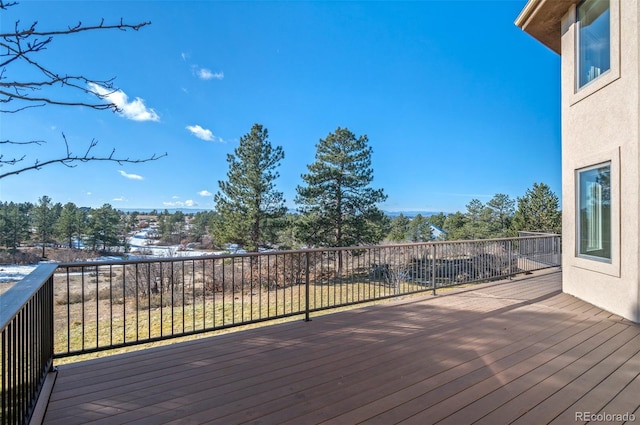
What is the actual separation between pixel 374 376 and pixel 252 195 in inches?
581

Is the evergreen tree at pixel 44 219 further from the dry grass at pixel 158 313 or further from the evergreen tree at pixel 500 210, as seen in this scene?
the evergreen tree at pixel 500 210

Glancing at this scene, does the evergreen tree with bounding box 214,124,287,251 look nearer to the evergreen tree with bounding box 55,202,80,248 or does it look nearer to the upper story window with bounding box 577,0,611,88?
the evergreen tree with bounding box 55,202,80,248

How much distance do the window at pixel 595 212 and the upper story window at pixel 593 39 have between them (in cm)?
138

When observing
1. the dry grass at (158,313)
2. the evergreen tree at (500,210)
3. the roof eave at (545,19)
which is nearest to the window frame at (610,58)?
the roof eave at (545,19)

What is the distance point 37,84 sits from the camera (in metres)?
1.82

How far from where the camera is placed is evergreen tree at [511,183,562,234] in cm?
1959

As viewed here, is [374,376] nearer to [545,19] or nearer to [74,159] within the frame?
[74,159]

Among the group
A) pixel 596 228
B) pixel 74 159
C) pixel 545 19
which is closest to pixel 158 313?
pixel 74 159

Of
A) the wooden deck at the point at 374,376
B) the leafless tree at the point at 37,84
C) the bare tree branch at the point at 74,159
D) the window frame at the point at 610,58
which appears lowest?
the wooden deck at the point at 374,376

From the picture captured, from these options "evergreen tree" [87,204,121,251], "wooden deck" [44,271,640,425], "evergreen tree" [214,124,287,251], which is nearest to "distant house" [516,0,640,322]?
"wooden deck" [44,271,640,425]

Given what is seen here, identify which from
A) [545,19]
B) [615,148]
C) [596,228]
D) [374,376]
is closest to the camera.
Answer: [374,376]

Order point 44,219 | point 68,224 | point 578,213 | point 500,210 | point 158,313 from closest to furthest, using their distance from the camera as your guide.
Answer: point 578,213, point 158,313, point 44,219, point 68,224, point 500,210

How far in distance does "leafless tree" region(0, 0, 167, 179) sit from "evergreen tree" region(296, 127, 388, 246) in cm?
1447

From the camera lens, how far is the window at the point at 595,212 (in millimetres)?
3971
